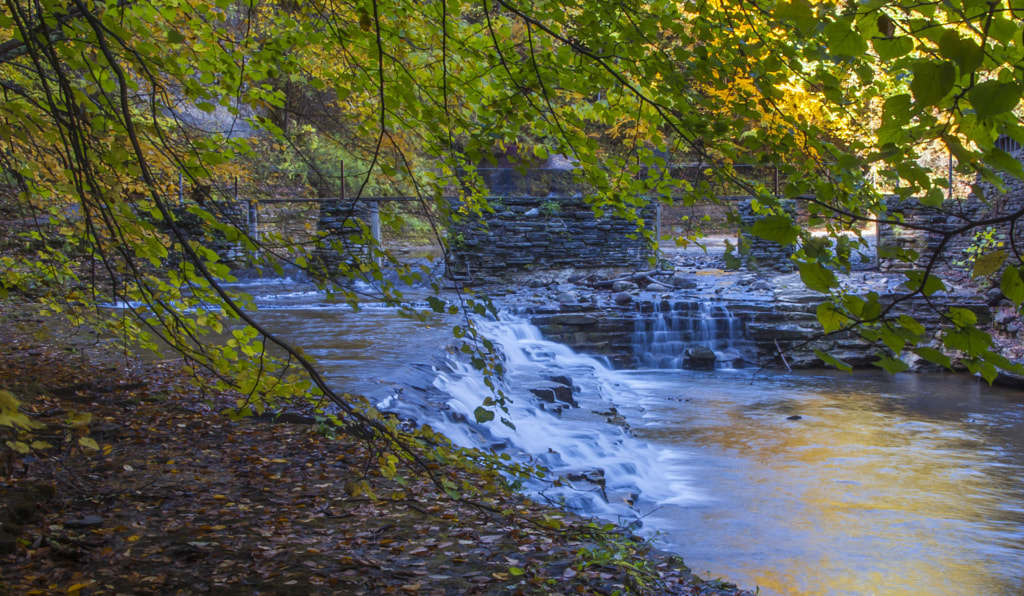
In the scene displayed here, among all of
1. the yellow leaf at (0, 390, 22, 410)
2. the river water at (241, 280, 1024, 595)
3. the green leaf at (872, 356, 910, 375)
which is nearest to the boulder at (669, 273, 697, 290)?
the river water at (241, 280, 1024, 595)

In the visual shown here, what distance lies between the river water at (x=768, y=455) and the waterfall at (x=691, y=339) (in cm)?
85

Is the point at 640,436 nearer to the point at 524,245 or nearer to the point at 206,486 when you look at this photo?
the point at 206,486

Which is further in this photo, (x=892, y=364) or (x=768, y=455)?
(x=768, y=455)

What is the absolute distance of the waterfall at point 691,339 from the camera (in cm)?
1125

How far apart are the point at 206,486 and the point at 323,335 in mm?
5683

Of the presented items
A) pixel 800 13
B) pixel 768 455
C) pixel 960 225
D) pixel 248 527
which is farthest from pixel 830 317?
pixel 960 225

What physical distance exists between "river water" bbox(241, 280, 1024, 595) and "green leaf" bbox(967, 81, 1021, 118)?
358cm

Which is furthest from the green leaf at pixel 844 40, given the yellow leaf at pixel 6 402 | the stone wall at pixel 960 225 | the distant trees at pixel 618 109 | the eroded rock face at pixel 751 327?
the stone wall at pixel 960 225

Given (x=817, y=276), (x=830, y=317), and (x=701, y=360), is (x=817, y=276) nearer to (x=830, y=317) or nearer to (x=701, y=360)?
(x=830, y=317)

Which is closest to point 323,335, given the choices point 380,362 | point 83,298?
point 380,362

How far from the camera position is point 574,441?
20.3 feet

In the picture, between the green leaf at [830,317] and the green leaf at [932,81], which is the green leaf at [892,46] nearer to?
the green leaf at [932,81]

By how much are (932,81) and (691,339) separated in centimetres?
1081

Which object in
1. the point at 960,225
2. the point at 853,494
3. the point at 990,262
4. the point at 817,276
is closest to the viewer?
the point at 990,262
